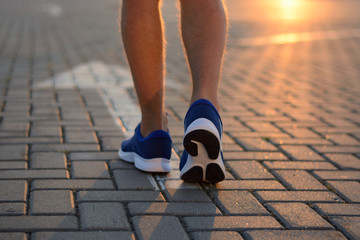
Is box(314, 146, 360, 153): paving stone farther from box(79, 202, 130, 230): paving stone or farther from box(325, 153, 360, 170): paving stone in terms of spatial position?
box(79, 202, 130, 230): paving stone

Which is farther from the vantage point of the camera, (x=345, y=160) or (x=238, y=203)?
(x=345, y=160)

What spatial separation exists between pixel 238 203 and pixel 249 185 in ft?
0.75

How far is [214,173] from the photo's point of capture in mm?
2213

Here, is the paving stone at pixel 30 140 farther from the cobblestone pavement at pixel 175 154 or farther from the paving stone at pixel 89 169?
the paving stone at pixel 89 169

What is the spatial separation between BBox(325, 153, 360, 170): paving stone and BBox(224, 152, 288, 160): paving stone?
26 cm

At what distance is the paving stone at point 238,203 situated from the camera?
2057 mm

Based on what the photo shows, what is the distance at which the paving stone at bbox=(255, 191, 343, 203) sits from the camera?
7.20 feet

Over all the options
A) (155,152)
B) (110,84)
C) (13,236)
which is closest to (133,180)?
(155,152)

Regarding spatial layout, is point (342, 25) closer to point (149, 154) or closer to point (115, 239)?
point (149, 154)

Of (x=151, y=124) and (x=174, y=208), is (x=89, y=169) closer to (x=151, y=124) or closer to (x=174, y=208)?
(x=151, y=124)

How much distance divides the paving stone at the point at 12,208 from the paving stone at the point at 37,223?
5 centimetres

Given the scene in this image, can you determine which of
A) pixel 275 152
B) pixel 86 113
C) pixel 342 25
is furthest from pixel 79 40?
pixel 342 25

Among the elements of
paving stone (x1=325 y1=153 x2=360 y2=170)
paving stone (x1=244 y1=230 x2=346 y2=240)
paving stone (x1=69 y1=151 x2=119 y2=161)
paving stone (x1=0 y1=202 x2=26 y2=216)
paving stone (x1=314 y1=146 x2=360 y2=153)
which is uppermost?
paving stone (x1=244 y1=230 x2=346 y2=240)

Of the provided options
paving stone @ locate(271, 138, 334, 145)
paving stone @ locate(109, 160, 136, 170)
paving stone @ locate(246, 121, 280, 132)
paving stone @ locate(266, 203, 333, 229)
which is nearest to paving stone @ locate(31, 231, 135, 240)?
paving stone @ locate(266, 203, 333, 229)
